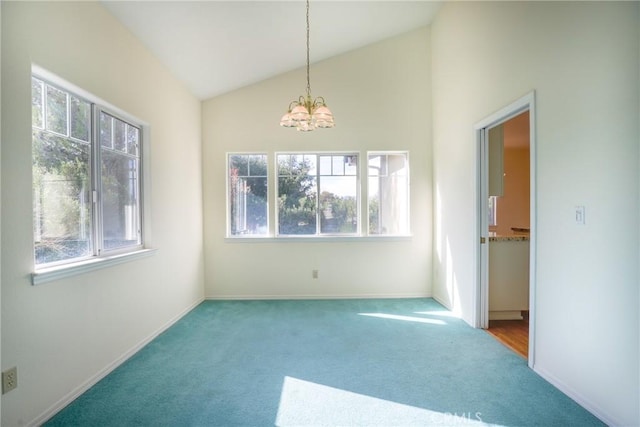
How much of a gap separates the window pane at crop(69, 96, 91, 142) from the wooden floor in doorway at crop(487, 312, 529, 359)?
4133mm

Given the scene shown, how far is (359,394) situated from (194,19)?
3.54 metres

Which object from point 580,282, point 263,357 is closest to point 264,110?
point 263,357

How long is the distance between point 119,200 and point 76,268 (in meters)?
0.87

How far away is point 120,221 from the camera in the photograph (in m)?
2.94

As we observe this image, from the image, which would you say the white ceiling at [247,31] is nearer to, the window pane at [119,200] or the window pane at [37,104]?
the window pane at [37,104]

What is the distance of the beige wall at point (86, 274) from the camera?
180 cm

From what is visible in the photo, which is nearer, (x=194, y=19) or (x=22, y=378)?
(x=22, y=378)

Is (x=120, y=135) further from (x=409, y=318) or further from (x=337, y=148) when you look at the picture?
(x=409, y=318)

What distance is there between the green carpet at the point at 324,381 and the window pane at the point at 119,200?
1.09 metres

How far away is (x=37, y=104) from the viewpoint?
206 cm

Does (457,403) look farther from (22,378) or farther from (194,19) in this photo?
(194,19)

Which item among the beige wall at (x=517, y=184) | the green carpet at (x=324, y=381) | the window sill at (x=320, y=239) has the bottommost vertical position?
the green carpet at (x=324, y=381)

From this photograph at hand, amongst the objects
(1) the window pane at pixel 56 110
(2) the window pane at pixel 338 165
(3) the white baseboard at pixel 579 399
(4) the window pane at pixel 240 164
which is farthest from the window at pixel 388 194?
(1) the window pane at pixel 56 110

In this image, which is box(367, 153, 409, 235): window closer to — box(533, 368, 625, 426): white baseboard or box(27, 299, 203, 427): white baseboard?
box(533, 368, 625, 426): white baseboard
